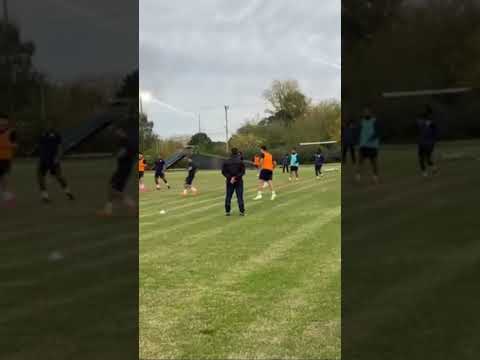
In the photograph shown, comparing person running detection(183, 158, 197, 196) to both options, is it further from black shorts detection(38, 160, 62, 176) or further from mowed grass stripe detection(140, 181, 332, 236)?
black shorts detection(38, 160, 62, 176)

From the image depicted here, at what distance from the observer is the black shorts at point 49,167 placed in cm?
176

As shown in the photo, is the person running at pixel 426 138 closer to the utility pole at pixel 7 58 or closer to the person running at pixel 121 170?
the person running at pixel 121 170

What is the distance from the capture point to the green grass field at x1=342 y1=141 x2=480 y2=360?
179 centimetres

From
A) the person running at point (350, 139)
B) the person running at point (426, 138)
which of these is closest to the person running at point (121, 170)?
the person running at point (350, 139)

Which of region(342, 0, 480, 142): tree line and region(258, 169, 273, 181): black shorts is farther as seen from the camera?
region(258, 169, 273, 181): black shorts

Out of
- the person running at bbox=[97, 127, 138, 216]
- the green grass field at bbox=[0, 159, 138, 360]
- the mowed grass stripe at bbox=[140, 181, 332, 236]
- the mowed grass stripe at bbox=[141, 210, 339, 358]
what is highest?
the person running at bbox=[97, 127, 138, 216]

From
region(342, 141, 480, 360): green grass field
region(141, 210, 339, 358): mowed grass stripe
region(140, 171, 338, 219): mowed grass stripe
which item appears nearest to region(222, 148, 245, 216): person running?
region(140, 171, 338, 219): mowed grass stripe

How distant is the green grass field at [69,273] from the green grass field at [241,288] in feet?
2.33

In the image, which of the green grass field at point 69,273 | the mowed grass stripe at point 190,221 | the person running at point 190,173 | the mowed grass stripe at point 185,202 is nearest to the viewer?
the green grass field at point 69,273

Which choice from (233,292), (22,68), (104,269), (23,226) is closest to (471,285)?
(104,269)

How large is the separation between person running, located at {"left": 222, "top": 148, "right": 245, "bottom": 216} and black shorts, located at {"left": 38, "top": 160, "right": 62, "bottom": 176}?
8.40m

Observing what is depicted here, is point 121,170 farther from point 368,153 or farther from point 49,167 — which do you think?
point 368,153

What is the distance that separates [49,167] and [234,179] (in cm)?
859

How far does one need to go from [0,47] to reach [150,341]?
228 cm
